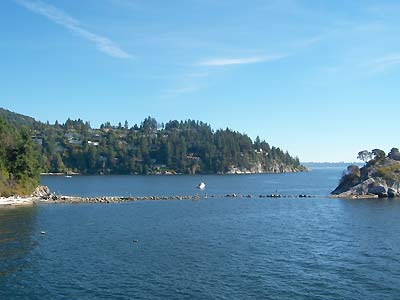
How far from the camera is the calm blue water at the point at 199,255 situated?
43719 millimetres

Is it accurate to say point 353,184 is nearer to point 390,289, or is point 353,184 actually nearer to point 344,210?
point 344,210

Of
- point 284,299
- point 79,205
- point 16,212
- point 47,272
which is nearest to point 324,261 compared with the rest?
point 284,299

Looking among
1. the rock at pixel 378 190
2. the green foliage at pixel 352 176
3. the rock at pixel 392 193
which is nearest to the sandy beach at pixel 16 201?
the green foliage at pixel 352 176

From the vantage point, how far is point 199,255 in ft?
189

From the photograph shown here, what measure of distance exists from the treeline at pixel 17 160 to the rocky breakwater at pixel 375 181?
91.1 metres

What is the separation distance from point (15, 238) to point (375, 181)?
10656 centimetres

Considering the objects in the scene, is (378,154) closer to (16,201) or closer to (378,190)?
(378,190)

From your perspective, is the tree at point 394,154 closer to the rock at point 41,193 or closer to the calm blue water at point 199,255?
the calm blue water at point 199,255

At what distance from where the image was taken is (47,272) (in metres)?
49.6

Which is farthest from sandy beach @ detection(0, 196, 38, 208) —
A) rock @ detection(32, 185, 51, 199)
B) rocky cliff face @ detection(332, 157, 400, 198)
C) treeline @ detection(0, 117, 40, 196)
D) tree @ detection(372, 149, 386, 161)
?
tree @ detection(372, 149, 386, 161)

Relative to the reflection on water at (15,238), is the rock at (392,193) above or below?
above

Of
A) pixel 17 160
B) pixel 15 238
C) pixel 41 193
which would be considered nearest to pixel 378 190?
pixel 41 193

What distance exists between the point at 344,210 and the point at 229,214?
27.9m

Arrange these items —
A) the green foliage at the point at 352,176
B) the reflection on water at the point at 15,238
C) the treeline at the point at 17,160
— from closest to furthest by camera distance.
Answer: the reflection on water at the point at 15,238, the treeline at the point at 17,160, the green foliage at the point at 352,176
